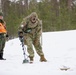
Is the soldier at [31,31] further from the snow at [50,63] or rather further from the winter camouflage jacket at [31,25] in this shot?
the snow at [50,63]

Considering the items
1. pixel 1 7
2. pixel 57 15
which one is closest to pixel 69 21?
pixel 57 15

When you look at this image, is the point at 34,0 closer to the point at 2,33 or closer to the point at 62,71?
the point at 2,33

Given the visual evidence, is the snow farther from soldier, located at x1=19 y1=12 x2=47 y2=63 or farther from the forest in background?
the forest in background

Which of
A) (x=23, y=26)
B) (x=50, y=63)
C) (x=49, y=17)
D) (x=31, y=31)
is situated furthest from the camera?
(x=49, y=17)

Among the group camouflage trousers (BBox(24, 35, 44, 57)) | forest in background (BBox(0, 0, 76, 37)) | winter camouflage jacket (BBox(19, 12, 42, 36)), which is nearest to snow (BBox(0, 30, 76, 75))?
camouflage trousers (BBox(24, 35, 44, 57))

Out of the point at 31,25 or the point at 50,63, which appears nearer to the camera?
the point at 50,63

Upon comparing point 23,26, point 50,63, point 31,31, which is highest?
point 23,26

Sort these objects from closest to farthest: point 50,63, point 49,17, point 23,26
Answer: point 50,63
point 23,26
point 49,17

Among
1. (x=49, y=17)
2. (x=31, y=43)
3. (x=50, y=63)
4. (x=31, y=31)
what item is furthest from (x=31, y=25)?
(x=49, y=17)

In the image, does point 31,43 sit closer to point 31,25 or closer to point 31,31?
point 31,31

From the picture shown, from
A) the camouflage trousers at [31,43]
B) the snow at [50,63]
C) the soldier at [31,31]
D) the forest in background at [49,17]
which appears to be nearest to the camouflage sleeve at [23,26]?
the soldier at [31,31]

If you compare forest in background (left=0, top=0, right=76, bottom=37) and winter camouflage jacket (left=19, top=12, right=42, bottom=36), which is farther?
forest in background (left=0, top=0, right=76, bottom=37)

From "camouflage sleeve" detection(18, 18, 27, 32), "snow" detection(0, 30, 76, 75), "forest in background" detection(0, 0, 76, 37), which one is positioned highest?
"camouflage sleeve" detection(18, 18, 27, 32)

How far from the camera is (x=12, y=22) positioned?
3322 cm
